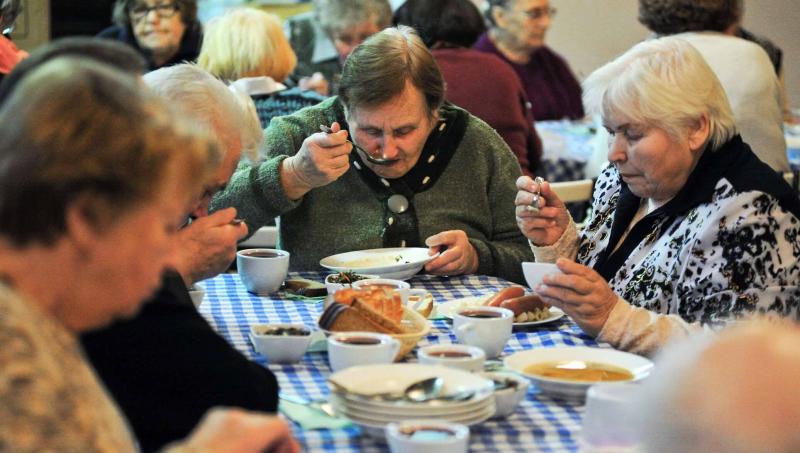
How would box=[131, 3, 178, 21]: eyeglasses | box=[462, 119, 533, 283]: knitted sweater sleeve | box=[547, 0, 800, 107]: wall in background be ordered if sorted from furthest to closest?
box=[547, 0, 800, 107]: wall in background
box=[131, 3, 178, 21]: eyeglasses
box=[462, 119, 533, 283]: knitted sweater sleeve

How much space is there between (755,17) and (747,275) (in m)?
7.10

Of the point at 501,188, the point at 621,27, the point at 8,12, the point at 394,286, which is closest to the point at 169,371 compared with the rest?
the point at 394,286

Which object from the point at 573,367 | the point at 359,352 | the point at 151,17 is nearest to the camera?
the point at 359,352

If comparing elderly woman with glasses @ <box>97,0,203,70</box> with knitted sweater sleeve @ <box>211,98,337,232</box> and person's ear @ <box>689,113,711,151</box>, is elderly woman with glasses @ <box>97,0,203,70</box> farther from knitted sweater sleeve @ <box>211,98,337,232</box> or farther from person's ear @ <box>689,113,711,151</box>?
person's ear @ <box>689,113,711,151</box>

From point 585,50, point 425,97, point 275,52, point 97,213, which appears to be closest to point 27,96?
point 97,213

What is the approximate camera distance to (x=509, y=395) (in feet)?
6.28

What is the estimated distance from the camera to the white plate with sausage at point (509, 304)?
8.52 ft

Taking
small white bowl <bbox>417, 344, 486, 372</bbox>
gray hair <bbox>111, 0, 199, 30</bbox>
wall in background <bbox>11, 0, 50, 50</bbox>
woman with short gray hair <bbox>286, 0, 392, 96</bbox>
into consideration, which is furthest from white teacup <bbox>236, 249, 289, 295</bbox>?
wall in background <bbox>11, 0, 50, 50</bbox>

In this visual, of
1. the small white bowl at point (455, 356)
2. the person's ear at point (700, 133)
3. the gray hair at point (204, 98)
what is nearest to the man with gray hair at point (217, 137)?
the gray hair at point (204, 98)

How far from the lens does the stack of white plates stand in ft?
5.94

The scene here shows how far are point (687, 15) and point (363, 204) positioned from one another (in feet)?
6.97

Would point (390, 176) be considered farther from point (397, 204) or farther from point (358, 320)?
point (358, 320)

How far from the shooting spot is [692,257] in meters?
2.60

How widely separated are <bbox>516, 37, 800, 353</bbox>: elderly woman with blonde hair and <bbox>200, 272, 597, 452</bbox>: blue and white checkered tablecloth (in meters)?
0.15
